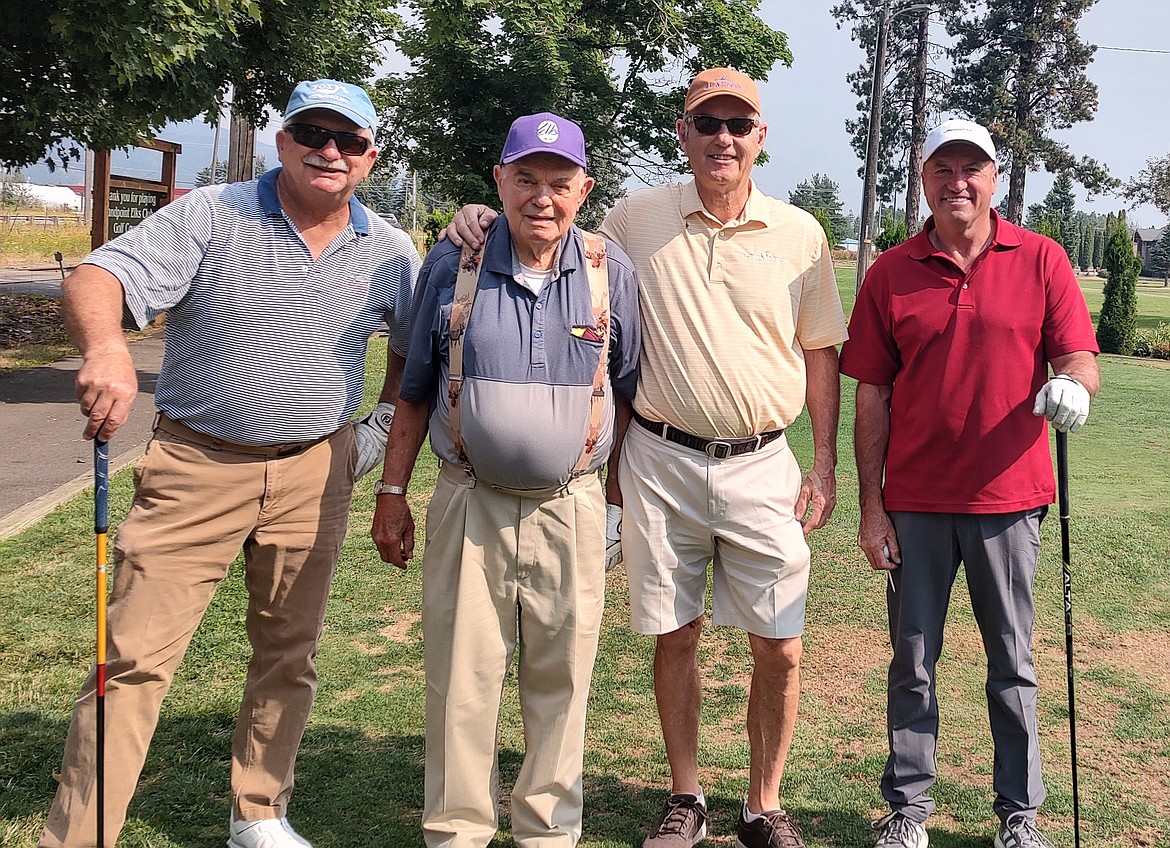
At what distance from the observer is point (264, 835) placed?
3.32m

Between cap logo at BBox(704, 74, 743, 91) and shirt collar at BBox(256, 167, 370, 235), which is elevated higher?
cap logo at BBox(704, 74, 743, 91)

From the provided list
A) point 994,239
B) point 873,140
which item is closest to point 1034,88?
point 873,140

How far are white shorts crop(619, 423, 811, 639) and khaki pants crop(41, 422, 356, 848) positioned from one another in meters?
0.93

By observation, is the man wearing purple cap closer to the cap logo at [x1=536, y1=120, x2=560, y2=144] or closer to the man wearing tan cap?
the cap logo at [x1=536, y1=120, x2=560, y2=144]

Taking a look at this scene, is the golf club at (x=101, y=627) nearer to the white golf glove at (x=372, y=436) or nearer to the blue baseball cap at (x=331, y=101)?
the white golf glove at (x=372, y=436)

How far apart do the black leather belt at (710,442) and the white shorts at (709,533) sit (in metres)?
0.02

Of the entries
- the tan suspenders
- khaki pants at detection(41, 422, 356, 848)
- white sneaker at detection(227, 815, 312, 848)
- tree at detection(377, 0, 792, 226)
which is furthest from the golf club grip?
tree at detection(377, 0, 792, 226)

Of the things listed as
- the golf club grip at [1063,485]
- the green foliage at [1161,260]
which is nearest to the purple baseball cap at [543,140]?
the golf club grip at [1063,485]

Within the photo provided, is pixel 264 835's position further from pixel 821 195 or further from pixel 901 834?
pixel 821 195

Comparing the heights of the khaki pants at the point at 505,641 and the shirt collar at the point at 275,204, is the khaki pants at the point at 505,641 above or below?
below

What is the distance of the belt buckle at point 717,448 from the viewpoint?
332cm

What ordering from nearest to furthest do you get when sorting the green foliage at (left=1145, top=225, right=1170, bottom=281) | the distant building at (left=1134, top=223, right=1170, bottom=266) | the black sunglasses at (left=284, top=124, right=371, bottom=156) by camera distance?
the black sunglasses at (left=284, top=124, right=371, bottom=156) < the green foliage at (left=1145, top=225, right=1170, bottom=281) < the distant building at (left=1134, top=223, right=1170, bottom=266)

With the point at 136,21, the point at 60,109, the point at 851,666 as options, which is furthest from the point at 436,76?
the point at 851,666

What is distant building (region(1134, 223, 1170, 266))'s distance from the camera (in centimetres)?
10656
